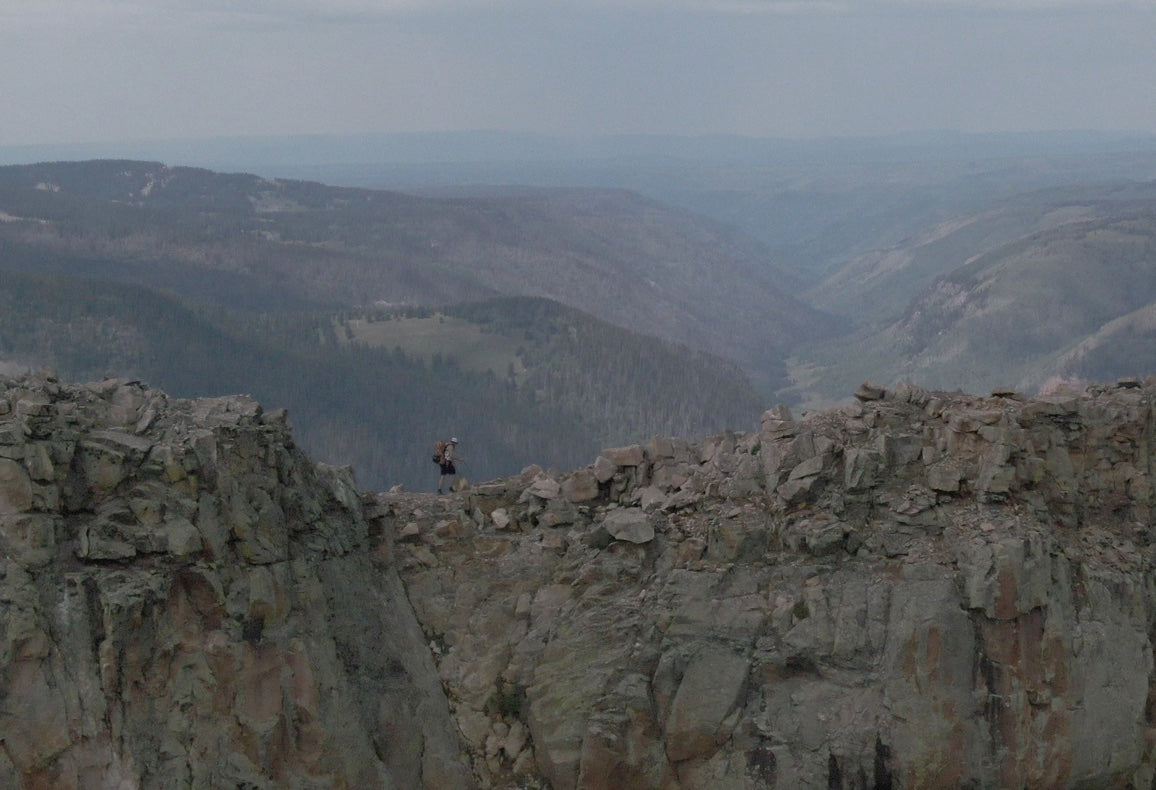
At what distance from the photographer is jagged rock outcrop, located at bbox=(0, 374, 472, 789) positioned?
69.6 ft

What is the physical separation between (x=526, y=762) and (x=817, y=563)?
799 cm

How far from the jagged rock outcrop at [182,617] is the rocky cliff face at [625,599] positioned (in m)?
0.06

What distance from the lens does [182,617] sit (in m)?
22.9

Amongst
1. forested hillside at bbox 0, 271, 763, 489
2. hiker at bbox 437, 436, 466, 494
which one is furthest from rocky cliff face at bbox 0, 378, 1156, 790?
forested hillside at bbox 0, 271, 763, 489

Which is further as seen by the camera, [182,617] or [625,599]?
[625,599]

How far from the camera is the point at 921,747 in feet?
85.7

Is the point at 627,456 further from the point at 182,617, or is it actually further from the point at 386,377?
the point at 386,377

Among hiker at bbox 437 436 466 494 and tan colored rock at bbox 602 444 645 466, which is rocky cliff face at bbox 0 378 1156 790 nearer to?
tan colored rock at bbox 602 444 645 466

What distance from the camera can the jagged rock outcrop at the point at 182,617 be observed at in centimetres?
2120

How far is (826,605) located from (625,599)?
4562 millimetres

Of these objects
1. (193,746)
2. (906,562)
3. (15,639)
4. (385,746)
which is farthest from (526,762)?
(15,639)

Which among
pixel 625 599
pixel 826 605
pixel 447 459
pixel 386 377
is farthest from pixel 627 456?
pixel 386 377

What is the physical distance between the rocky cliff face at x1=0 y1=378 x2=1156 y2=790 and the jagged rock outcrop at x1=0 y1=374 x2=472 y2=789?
0.06 m

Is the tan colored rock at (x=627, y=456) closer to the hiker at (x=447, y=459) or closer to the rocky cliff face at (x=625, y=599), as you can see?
the rocky cliff face at (x=625, y=599)
